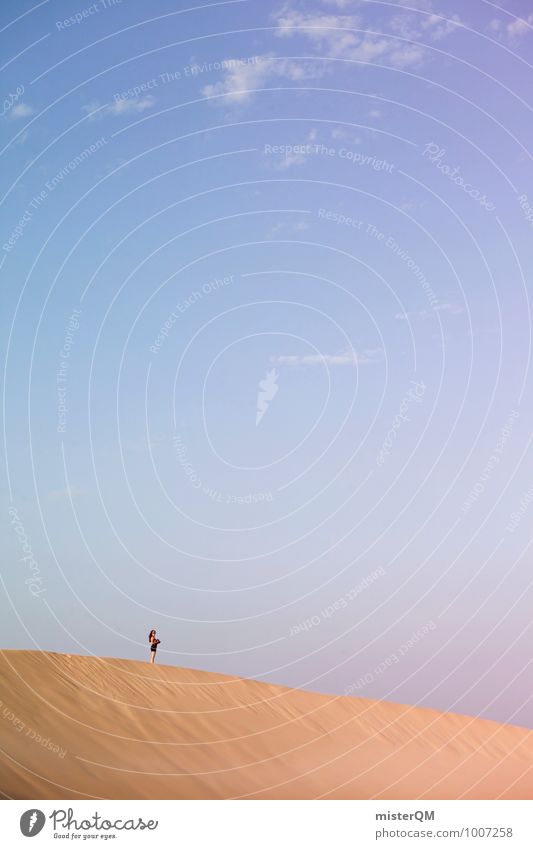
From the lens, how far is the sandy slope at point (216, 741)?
18312mm

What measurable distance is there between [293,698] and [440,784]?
7.67 metres
